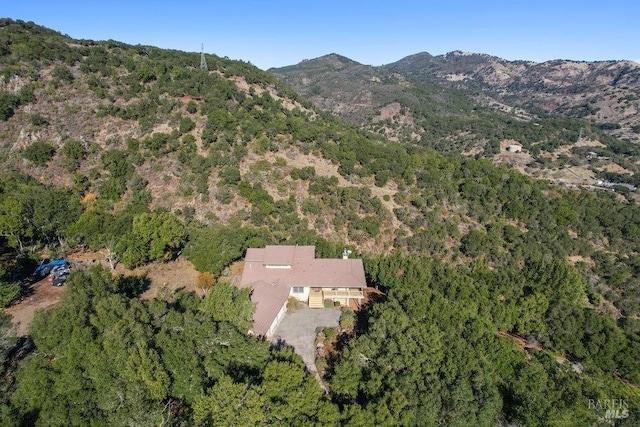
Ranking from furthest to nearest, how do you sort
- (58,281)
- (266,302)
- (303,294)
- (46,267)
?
(46,267), (58,281), (303,294), (266,302)

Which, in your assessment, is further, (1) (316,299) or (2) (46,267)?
(2) (46,267)

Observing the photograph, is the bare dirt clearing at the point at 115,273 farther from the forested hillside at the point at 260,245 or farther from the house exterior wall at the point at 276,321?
the house exterior wall at the point at 276,321

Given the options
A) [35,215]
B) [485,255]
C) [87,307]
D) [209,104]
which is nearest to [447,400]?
[87,307]

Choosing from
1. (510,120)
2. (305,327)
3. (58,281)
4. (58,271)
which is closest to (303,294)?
(305,327)

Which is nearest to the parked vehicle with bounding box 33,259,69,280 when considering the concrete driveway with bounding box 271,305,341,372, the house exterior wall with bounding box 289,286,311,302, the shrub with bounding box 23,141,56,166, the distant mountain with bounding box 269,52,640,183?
the shrub with bounding box 23,141,56,166

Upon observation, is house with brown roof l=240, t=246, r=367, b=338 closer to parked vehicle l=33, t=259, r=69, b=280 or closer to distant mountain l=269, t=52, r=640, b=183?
parked vehicle l=33, t=259, r=69, b=280

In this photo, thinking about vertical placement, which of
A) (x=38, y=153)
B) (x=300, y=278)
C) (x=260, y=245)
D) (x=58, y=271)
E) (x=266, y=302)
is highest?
(x=38, y=153)

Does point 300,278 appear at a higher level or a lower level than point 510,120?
lower

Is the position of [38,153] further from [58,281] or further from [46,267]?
[58,281]
